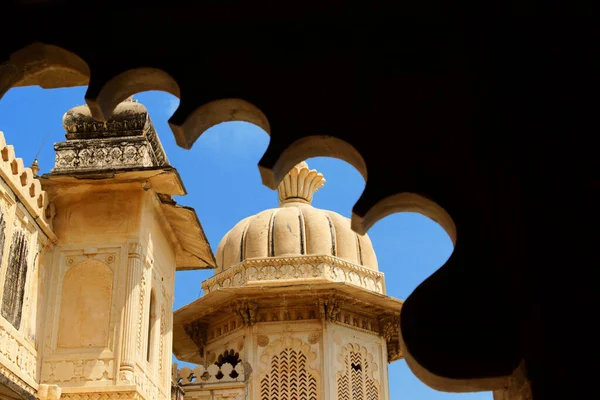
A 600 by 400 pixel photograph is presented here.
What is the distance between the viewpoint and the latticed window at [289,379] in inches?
615

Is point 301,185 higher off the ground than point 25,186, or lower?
higher

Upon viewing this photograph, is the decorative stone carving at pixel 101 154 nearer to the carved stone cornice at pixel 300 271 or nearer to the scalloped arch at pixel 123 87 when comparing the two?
the carved stone cornice at pixel 300 271

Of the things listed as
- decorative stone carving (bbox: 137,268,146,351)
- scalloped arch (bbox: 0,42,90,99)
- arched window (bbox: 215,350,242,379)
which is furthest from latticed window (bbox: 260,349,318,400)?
scalloped arch (bbox: 0,42,90,99)

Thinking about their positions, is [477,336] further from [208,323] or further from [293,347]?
[208,323]

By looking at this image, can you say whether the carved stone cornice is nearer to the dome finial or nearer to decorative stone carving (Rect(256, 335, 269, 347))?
decorative stone carving (Rect(256, 335, 269, 347))

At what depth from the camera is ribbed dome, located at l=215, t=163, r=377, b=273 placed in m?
17.2

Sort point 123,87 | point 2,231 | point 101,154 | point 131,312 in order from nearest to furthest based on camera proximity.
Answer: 1. point 123,87
2. point 2,231
3. point 131,312
4. point 101,154

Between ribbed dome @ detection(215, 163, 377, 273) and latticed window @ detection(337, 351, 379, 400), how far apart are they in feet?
6.37

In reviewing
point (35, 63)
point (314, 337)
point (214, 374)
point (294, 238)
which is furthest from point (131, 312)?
point (35, 63)

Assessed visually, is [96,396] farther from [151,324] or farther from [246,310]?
[246,310]

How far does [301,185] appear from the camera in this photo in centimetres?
1900

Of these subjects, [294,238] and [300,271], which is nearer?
[300,271]

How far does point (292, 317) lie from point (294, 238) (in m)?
1.72

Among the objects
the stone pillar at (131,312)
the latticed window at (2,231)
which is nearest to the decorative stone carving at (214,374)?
the stone pillar at (131,312)
